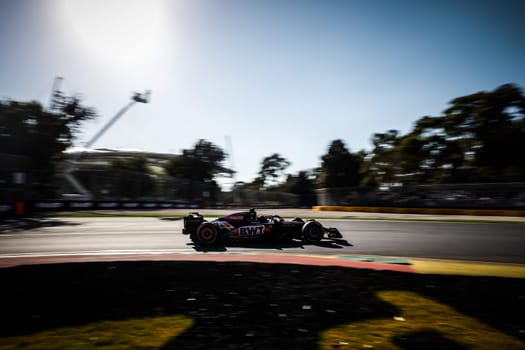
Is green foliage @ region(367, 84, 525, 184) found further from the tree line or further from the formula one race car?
the formula one race car

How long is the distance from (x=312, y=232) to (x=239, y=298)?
18.3 feet

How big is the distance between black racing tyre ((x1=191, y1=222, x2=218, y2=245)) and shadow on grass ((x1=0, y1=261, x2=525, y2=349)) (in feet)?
9.20

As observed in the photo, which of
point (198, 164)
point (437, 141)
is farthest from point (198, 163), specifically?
point (437, 141)

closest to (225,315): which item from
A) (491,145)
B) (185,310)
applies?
(185,310)

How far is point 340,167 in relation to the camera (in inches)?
2243

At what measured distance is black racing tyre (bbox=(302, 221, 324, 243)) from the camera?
10195 mm

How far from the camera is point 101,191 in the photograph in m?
30.7

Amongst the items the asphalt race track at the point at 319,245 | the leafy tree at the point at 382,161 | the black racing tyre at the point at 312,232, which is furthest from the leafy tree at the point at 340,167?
the black racing tyre at the point at 312,232

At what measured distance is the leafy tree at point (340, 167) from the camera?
56.8m

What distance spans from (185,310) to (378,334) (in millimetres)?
2457

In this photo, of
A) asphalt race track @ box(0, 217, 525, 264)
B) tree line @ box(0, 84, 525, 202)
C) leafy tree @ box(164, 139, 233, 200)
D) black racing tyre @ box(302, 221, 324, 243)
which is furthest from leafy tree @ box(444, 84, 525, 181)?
leafy tree @ box(164, 139, 233, 200)

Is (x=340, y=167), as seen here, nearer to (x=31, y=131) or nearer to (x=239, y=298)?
(x=31, y=131)

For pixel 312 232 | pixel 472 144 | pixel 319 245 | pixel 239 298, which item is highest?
pixel 472 144

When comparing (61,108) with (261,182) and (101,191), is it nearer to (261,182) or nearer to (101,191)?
(101,191)
